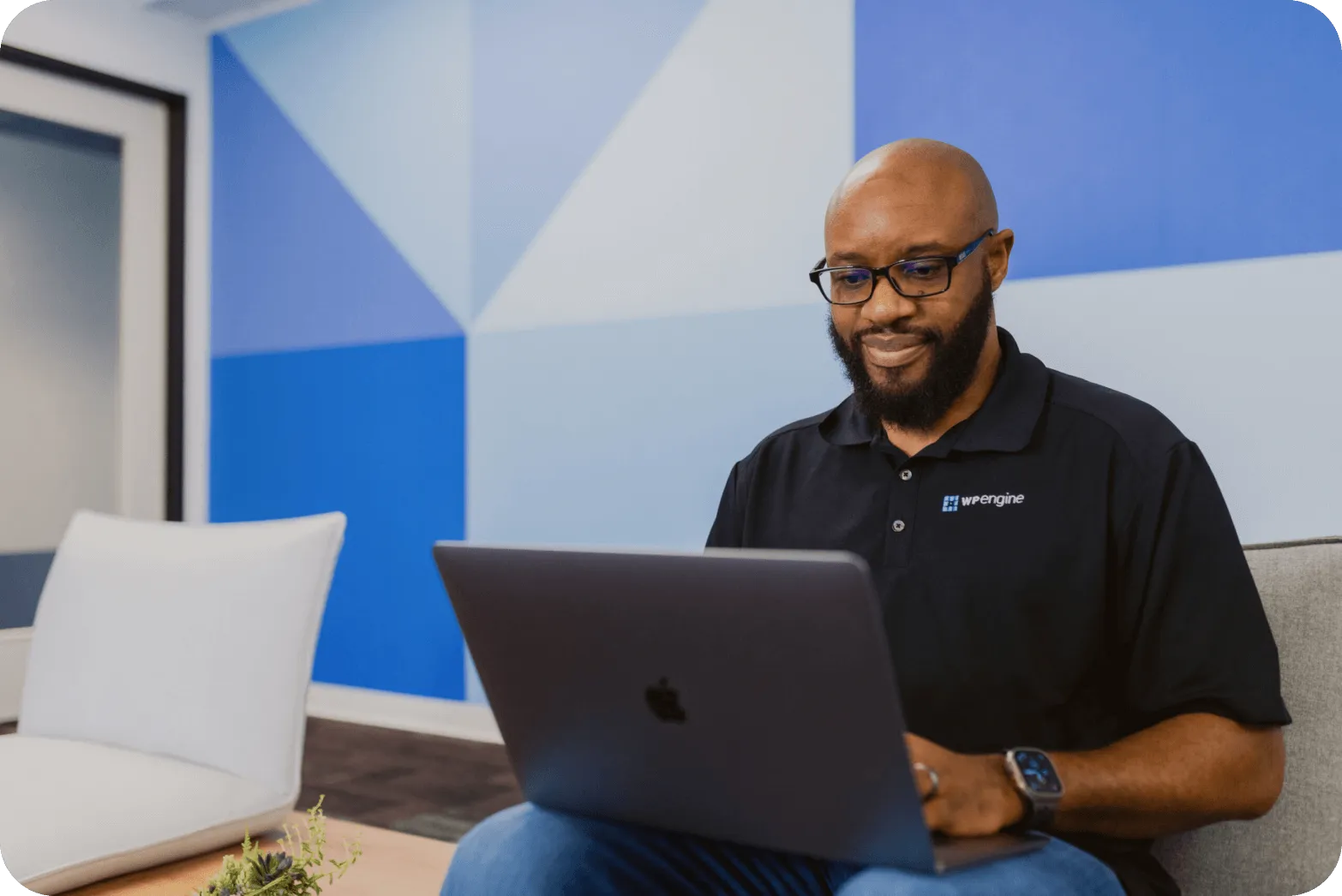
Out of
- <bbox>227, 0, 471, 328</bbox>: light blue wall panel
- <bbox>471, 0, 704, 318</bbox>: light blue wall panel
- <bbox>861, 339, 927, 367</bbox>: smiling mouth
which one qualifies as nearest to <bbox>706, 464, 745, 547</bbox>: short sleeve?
<bbox>861, 339, 927, 367</bbox>: smiling mouth

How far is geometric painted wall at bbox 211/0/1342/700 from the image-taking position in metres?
2.10

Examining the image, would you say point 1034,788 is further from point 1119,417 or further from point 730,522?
Answer: point 730,522

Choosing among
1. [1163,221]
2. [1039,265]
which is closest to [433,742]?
[1039,265]

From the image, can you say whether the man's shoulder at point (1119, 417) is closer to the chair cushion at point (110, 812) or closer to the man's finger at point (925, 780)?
the man's finger at point (925, 780)

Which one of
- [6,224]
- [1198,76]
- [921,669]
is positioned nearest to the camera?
[921,669]

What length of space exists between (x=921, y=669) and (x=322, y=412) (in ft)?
9.42

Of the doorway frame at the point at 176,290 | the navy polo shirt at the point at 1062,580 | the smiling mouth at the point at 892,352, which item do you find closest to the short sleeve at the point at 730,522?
the navy polo shirt at the point at 1062,580

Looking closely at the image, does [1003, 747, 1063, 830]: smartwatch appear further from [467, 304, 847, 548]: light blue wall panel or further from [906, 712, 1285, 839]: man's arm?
[467, 304, 847, 548]: light blue wall panel

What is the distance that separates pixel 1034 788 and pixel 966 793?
0.09m

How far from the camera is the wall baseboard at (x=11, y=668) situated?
347 centimetres

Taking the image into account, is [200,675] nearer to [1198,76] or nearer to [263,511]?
[1198,76]

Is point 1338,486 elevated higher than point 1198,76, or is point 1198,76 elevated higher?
point 1198,76

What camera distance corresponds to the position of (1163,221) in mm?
2162

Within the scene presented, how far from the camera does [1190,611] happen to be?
44.3 inches
